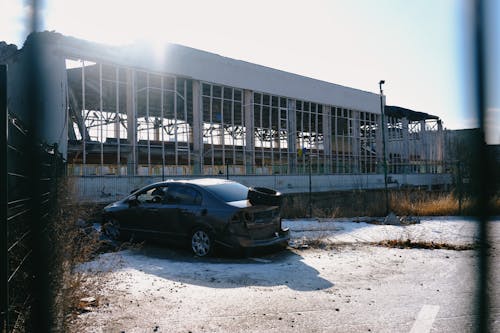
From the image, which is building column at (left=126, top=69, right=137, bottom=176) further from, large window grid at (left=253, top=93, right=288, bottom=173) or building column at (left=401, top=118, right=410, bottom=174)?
building column at (left=401, top=118, right=410, bottom=174)

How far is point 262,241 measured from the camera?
7.95 metres

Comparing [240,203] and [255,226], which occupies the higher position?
[240,203]

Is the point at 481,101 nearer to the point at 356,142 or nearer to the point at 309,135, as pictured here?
the point at 309,135

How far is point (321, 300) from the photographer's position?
521cm

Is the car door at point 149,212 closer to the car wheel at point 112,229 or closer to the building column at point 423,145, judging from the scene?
the car wheel at point 112,229

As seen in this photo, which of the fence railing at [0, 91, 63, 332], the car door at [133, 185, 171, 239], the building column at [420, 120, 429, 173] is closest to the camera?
the fence railing at [0, 91, 63, 332]

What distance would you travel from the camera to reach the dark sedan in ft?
25.5

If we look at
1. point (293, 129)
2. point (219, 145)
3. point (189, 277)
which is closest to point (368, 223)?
point (189, 277)

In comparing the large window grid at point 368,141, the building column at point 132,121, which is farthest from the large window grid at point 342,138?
the building column at point 132,121

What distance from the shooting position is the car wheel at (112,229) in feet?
31.4

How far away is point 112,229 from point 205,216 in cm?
291

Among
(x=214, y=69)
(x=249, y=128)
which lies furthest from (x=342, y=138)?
(x=214, y=69)

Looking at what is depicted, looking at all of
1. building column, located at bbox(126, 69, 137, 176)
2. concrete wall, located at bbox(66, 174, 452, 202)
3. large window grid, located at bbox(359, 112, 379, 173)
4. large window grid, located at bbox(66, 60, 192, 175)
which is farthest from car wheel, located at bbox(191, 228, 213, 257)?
large window grid, located at bbox(359, 112, 379, 173)

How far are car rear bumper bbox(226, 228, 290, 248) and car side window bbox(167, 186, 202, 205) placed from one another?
120cm
